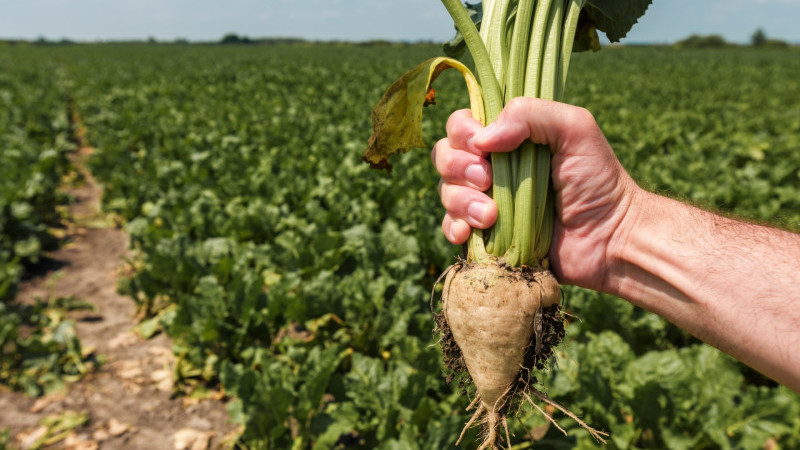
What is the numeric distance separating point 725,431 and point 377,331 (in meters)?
2.11

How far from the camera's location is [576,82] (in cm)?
2020

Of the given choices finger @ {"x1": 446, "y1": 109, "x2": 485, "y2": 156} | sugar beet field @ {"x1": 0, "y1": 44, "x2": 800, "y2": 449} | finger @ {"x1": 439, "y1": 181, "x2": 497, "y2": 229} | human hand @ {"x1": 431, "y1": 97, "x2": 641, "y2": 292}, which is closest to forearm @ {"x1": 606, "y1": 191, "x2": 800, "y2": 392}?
human hand @ {"x1": 431, "y1": 97, "x2": 641, "y2": 292}

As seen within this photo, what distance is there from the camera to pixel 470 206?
1796 millimetres

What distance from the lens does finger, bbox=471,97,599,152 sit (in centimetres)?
158

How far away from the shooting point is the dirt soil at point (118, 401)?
3227 millimetres

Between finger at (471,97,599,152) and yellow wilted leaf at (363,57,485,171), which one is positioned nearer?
finger at (471,97,599,152)

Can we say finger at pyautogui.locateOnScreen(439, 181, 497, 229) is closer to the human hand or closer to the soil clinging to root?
the human hand

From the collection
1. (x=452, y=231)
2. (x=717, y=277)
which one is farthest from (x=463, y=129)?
(x=717, y=277)

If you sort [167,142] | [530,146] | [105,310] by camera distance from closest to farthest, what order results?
1. [530,146]
2. [105,310]
3. [167,142]

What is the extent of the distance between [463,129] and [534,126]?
270 mm

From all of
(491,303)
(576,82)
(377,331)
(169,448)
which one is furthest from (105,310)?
(576,82)

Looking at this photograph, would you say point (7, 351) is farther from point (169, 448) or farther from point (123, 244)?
point (123, 244)

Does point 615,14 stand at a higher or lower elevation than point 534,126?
higher

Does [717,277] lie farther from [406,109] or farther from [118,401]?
[118,401]
